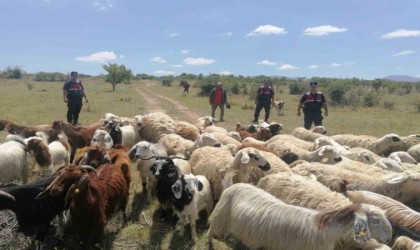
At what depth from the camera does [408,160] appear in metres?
9.21

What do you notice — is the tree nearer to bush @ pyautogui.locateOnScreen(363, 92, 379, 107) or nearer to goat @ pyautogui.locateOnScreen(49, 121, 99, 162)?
bush @ pyautogui.locateOnScreen(363, 92, 379, 107)

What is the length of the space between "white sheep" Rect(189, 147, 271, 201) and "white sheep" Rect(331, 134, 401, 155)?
4704mm

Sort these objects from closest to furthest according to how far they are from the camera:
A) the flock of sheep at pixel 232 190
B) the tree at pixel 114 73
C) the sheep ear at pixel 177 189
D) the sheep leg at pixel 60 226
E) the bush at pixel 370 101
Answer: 1. the flock of sheep at pixel 232 190
2. the sheep leg at pixel 60 226
3. the sheep ear at pixel 177 189
4. the bush at pixel 370 101
5. the tree at pixel 114 73

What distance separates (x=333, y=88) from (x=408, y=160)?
1059 inches

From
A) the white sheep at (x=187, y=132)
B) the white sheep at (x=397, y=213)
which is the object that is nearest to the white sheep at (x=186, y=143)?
the white sheep at (x=187, y=132)

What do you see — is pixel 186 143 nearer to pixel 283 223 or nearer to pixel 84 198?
pixel 84 198

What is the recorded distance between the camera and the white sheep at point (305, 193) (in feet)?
17.8

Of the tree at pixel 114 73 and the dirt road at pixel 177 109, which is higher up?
the tree at pixel 114 73

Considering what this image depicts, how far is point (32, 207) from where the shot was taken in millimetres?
5098

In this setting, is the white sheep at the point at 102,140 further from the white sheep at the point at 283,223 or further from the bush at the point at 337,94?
the bush at the point at 337,94

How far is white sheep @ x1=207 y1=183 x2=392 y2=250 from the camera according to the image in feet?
14.6

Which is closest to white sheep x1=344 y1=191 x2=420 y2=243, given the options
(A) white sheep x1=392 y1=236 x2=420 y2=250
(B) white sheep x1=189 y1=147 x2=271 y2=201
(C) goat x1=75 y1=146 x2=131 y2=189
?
(A) white sheep x1=392 y1=236 x2=420 y2=250

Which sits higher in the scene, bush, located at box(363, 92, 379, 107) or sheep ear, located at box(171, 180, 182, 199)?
bush, located at box(363, 92, 379, 107)

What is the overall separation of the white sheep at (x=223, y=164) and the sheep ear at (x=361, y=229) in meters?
2.61
